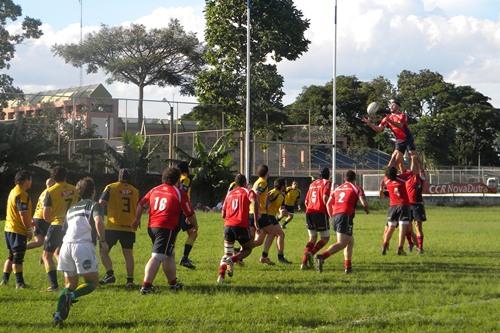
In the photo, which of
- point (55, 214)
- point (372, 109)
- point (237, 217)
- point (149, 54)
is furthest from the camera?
point (149, 54)

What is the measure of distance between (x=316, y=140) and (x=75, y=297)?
3841 cm

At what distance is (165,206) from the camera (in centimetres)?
1148

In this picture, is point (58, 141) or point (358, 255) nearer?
point (358, 255)

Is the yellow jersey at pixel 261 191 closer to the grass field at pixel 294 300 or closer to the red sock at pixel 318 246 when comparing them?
the grass field at pixel 294 300

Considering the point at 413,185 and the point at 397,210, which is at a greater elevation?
the point at 413,185

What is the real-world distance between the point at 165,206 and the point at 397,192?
7.96 metres

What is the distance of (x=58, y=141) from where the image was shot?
34.8 meters

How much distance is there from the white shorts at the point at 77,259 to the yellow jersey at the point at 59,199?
219 cm

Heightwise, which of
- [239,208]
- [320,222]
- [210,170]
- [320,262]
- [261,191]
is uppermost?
[210,170]

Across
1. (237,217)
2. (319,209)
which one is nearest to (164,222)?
(237,217)

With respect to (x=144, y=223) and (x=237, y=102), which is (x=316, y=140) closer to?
(x=237, y=102)

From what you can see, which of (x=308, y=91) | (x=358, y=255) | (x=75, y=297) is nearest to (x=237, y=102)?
(x=358, y=255)

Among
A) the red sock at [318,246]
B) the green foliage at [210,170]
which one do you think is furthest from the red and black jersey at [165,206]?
the green foliage at [210,170]

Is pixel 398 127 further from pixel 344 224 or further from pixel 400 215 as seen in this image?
pixel 344 224
